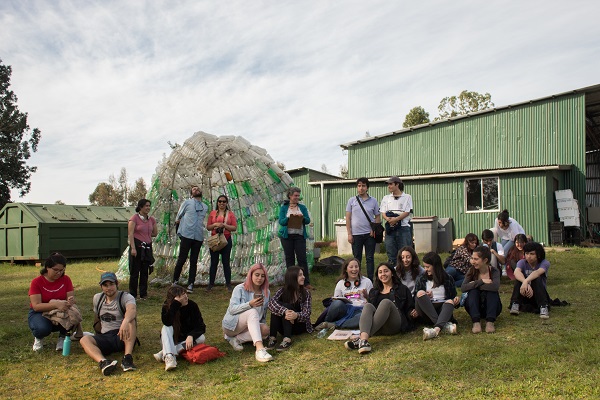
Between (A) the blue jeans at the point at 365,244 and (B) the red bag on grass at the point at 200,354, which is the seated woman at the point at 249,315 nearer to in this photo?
(B) the red bag on grass at the point at 200,354

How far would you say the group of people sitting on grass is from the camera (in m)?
5.34

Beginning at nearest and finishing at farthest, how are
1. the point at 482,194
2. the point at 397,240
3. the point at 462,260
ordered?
1. the point at 397,240
2. the point at 462,260
3. the point at 482,194

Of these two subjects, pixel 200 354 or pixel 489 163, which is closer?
pixel 200 354

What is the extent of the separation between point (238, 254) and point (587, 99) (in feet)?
51.6

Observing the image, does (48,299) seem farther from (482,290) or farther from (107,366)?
(482,290)

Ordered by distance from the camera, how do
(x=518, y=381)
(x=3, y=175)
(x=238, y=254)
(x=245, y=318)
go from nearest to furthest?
(x=518, y=381) → (x=245, y=318) → (x=238, y=254) → (x=3, y=175)

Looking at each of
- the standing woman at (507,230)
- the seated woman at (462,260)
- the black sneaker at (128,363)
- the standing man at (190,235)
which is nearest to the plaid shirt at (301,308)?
the black sneaker at (128,363)

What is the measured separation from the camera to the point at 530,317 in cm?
630

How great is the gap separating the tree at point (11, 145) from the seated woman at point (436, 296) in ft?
107

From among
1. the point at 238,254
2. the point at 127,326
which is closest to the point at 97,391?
the point at 127,326

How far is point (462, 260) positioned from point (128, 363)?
5.55 metres

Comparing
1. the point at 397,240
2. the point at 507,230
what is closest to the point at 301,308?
the point at 397,240

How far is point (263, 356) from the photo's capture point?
5141 millimetres

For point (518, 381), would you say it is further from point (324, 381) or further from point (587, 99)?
point (587, 99)
